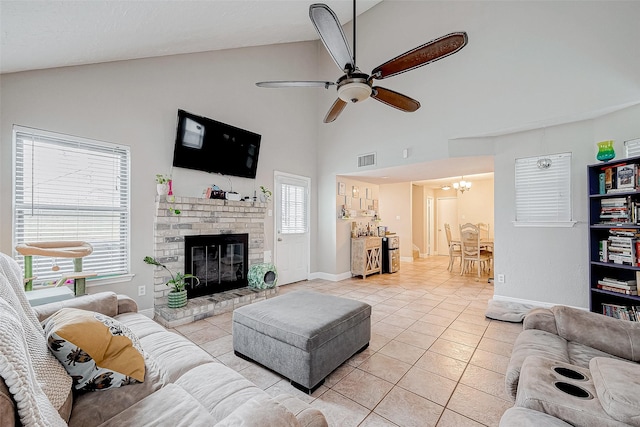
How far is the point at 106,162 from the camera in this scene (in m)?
3.04

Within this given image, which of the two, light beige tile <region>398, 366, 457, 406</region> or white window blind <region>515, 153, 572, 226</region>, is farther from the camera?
white window blind <region>515, 153, 572, 226</region>

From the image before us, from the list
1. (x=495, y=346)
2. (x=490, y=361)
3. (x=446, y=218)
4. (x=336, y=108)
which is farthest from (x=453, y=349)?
(x=446, y=218)

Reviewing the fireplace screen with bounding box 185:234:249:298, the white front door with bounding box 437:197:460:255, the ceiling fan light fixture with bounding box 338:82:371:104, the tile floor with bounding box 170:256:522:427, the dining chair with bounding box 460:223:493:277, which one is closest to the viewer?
the tile floor with bounding box 170:256:522:427

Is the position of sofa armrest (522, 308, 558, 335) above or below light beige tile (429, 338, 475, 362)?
above

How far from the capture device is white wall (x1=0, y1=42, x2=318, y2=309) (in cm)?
254

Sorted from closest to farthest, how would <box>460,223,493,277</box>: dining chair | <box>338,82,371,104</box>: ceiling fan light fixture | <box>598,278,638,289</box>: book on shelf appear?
<box>338,82,371,104</box>: ceiling fan light fixture
<box>598,278,638,289</box>: book on shelf
<box>460,223,493,277</box>: dining chair

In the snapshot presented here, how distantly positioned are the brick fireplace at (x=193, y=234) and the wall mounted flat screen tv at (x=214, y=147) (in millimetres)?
487

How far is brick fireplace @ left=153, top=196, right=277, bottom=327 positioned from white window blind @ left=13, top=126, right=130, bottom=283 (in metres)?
0.37

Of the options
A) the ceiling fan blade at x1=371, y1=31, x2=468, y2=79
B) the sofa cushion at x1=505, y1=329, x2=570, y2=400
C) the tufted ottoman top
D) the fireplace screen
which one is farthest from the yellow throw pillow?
the fireplace screen

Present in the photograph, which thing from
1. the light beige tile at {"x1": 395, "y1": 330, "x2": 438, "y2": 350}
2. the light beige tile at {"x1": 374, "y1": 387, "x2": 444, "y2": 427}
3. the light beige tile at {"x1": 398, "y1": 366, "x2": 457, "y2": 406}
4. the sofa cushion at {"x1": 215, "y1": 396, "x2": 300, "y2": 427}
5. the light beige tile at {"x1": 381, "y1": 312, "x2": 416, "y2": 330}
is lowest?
the light beige tile at {"x1": 381, "y1": 312, "x2": 416, "y2": 330}

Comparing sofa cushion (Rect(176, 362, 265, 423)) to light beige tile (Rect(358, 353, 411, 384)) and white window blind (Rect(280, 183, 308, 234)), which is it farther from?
white window blind (Rect(280, 183, 308, 234))

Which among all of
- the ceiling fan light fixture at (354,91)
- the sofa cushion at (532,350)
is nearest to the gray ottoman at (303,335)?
the sofa cushion at (532,350)

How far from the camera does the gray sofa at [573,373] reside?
3.54ft

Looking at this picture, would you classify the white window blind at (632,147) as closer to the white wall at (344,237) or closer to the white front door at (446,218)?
the white wall at (344,237)
